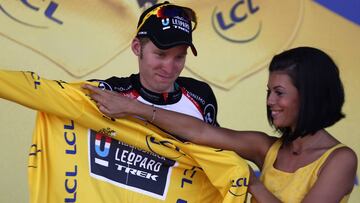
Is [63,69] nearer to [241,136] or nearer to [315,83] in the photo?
[241,136]

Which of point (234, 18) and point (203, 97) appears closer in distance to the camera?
point (203, 97)

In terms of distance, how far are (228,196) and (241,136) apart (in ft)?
0.77

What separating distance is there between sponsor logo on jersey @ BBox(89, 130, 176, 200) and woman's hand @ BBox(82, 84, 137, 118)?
14 cm

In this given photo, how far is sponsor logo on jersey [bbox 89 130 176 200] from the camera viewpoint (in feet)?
8.81

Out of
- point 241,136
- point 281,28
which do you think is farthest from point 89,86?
point 281,28

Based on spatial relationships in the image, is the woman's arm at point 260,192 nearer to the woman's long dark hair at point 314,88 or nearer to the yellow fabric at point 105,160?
the yellow fabric at point 105,160

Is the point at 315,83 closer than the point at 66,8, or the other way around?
the point at 315,83

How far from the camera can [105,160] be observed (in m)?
2.69

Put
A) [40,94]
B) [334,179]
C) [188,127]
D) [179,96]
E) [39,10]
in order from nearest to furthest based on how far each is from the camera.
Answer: [334,179] < [40,94] < [188,127] < [179,96] < [39,10]

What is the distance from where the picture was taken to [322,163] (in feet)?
7.99

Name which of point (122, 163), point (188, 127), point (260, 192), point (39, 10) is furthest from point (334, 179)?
point (39, 10)

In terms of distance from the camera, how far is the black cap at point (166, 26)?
2.56 meters

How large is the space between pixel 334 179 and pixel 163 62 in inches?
27.1

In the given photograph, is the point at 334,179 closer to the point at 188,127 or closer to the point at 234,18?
the point at 188,127
